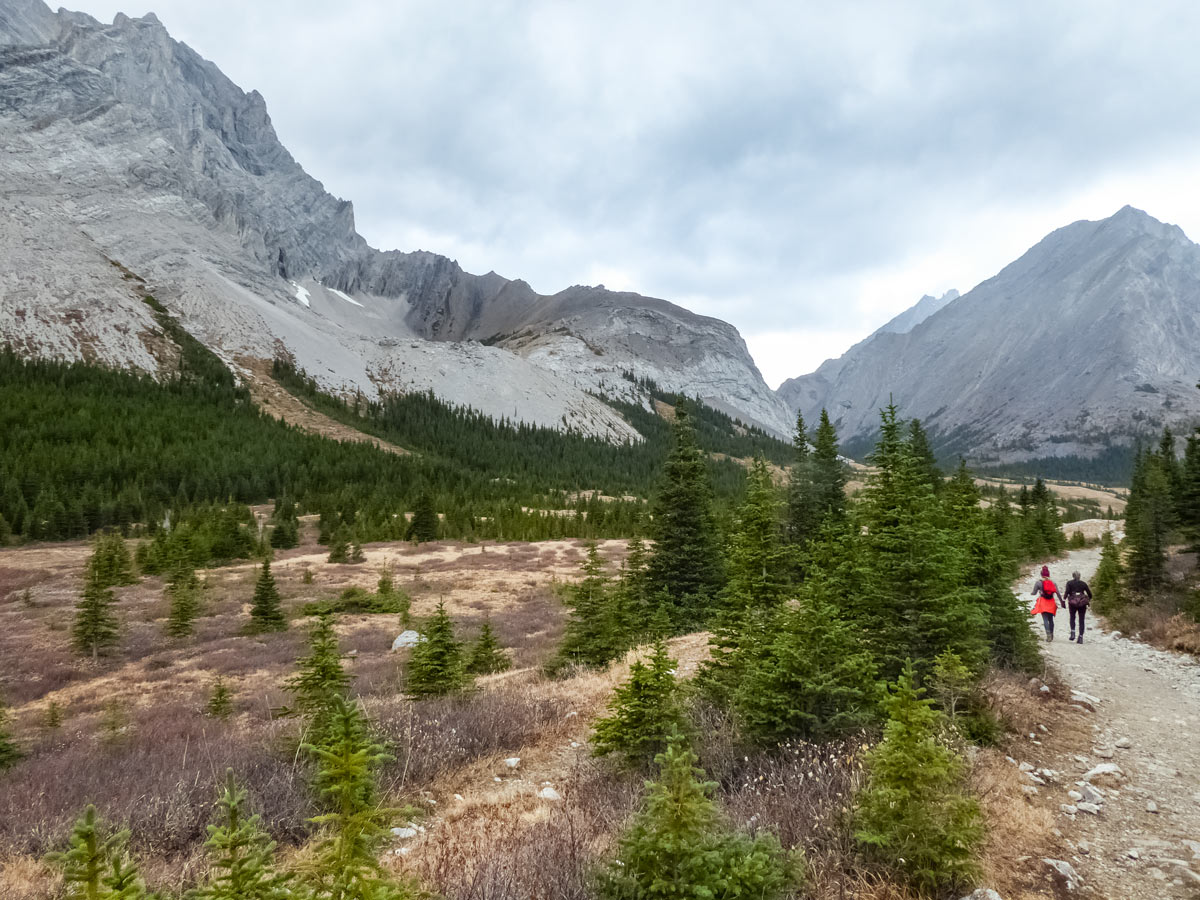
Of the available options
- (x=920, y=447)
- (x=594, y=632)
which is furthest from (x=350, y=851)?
(x=920, y=447)

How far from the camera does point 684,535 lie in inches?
727

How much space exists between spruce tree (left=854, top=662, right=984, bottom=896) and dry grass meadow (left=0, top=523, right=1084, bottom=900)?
32cm

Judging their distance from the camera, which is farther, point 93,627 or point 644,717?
point 93,627

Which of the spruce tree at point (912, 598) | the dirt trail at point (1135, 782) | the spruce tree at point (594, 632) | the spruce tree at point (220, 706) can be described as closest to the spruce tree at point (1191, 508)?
the dirt trail at point (1135, 782)

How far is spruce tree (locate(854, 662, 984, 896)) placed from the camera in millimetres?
4684

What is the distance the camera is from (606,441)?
15850 cm

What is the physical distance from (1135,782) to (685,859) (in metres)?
6.89

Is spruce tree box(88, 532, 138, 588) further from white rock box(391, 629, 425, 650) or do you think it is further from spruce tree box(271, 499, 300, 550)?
white rock box(391, 629, 425, 650)

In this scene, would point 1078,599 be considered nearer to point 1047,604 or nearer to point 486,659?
point 1047,604

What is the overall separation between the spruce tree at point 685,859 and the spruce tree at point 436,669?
846 cm

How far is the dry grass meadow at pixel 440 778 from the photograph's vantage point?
5148 mm

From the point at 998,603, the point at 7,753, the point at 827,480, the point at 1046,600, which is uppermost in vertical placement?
the point at 827,480

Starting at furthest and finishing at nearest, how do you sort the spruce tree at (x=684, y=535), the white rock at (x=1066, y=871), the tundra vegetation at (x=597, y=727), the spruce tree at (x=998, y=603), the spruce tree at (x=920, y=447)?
the spruce tree at (x=684, y=535) → the spruce tree at (x=920, y=447) → the spruce tree at (x=998, y=603) → the white rock at (x=1066, y=871) → the tundra vegetation at (x=597, y=727)

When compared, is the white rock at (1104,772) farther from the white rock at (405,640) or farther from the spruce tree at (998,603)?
the white rock at (405,640)
